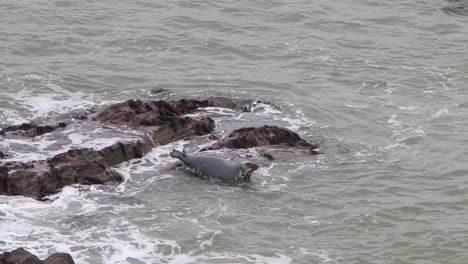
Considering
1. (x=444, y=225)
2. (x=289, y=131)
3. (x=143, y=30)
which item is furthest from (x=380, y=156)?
(x=143, y=30)

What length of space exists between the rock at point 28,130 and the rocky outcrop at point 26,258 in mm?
5068

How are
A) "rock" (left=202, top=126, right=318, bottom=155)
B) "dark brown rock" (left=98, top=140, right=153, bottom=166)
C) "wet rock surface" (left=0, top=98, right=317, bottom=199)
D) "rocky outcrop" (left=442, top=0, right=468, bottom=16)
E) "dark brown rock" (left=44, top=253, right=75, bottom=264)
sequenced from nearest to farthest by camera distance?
"dark brown rock" (left=44, top=253, right=75, bottom=264), "wet rock surface" (left=0, top=98, right=317, bottom=199), "dark brown rock" (left=98, top=140, right=153, bottom=166), "rock" (left=202, top=126, right=318, bottom=155), "rocky outcrop" (left=442, top=0, right=468, bottom=16)

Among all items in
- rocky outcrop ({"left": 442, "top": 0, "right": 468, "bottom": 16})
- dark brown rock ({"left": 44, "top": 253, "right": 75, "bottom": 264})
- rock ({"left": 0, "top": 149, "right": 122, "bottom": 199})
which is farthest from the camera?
rocky outcrop ({"left": 442, "top": 0, "right": 468, "bottom": 16})

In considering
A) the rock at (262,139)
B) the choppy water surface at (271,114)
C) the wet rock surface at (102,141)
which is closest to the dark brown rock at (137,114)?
the wet rock surface at (102,141)

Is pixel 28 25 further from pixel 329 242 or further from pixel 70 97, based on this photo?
pixel 329 242

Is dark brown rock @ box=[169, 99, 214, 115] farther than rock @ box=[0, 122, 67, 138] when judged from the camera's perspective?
Yes

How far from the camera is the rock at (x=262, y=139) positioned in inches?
625

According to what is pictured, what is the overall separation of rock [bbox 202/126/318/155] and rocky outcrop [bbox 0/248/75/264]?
17.5ft

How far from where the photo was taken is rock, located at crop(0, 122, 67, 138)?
15695mm

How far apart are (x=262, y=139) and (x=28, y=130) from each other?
3.73 meters

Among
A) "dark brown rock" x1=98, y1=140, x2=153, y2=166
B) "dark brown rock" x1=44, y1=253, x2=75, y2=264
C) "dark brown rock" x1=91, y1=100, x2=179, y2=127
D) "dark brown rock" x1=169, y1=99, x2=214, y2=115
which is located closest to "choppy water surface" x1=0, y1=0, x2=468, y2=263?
"dark brown rock" x1=98, y1=140, x2=153, y2=166

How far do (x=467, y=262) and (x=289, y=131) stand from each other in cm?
462

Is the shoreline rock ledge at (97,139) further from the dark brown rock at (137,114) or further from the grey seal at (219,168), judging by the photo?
the grey seal at (219,168)

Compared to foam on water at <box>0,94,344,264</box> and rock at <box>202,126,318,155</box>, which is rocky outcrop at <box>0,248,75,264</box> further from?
rock at <box>202,126,318,155</box>
